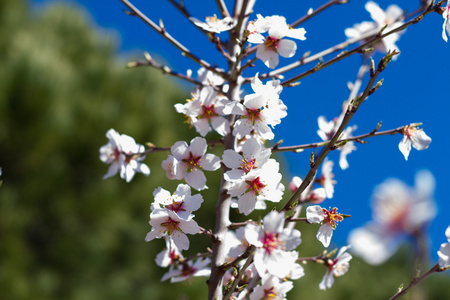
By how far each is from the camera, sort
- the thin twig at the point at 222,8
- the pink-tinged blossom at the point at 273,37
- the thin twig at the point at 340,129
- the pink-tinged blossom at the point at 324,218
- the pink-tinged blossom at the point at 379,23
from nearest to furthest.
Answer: the thin twig at the point at 340,129, the pink-tinged blossom at the point at 324,218, the pink-tinged blossom at the point at 273,37, the thin twig at the point at 222,8, the pink-tinged blossom at the point at 379,23

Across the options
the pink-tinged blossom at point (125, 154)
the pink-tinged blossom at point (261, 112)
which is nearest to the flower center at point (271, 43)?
the pink-tinged blossom at point (261, 112)

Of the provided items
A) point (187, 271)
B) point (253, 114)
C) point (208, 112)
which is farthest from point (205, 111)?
point (187, 271)

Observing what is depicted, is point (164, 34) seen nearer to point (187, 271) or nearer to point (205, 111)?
point (205, 111)

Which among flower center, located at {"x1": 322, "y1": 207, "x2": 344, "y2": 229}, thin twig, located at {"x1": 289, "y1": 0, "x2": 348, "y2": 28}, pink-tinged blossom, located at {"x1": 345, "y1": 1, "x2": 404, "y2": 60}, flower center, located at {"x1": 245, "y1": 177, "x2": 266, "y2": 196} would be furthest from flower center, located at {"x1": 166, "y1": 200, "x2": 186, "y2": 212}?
pink-tinged blossom, located at {"x1": 345, "y1": 1, "x2": 404, "y2": 60}

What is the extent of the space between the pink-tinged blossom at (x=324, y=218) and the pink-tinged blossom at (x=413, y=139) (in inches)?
8.1

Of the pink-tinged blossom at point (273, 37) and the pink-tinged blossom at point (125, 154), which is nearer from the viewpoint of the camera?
the pink-tinged blossom at point (273, 37)

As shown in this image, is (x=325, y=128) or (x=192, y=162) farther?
(x=325, y=128)

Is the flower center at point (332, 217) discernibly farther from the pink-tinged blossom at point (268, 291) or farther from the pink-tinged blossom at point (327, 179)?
the pink-tinged blossom at point (327, 179)

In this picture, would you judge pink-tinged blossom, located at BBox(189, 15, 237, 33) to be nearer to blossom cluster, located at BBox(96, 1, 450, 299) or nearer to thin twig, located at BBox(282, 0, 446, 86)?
blossom cluster, located at BBox(96, 1, 450, 299)

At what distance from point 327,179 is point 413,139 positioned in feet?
0.70

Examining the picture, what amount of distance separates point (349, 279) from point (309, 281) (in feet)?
8.61

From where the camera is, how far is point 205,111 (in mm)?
828

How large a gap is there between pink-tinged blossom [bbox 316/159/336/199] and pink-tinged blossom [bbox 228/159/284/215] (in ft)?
0.86

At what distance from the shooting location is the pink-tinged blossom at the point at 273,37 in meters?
0.80
